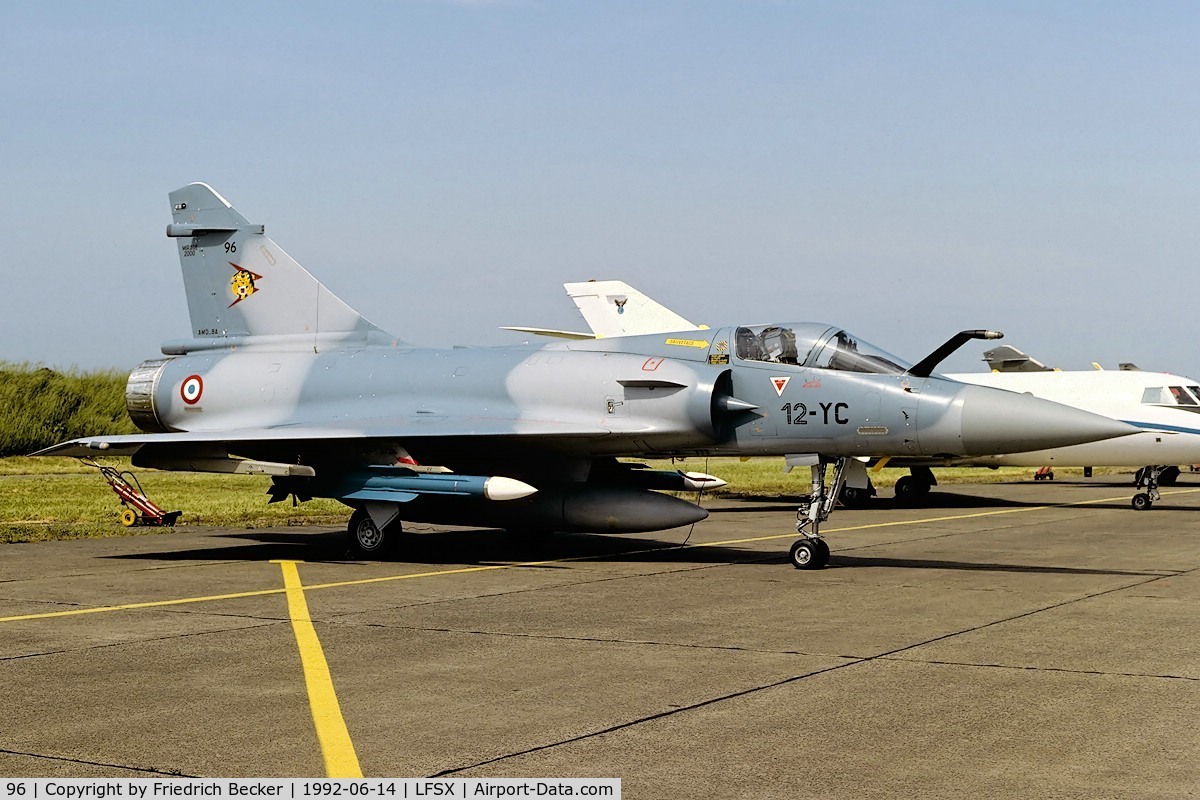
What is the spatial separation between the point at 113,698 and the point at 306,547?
9745mm

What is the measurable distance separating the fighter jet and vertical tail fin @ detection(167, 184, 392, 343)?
24.6ft

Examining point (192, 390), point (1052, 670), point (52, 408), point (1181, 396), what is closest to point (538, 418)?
point (192, 390)

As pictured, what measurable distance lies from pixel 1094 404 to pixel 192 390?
58.5ft

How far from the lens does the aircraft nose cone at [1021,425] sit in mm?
11992

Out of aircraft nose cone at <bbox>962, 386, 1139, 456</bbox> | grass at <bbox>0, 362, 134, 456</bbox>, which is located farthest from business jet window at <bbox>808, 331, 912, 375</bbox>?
grass at <bbox>0, 362, 134, 456</bbox>

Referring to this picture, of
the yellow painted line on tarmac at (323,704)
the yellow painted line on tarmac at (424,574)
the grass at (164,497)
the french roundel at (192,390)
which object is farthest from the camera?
the grass at (164,497)

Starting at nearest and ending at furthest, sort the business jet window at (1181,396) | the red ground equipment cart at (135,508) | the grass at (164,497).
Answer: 1. the red ground equipment cart at (135,508)
2. the grass at (164,497)
3. the business jet window at (1181,396)

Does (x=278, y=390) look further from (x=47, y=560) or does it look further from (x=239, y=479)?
(x=239, y=479)

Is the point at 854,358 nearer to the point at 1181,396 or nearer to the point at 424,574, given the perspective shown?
the point at 424,574

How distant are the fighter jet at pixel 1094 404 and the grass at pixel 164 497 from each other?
324 cm

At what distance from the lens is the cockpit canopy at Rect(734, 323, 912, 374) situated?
13.2 meters

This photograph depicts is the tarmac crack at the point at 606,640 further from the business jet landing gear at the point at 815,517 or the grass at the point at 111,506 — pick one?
the grass at the point at 111,506

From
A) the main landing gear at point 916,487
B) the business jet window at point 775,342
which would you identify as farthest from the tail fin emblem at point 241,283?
the main landing gear at point 916,487

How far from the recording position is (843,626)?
9117 millimetres
